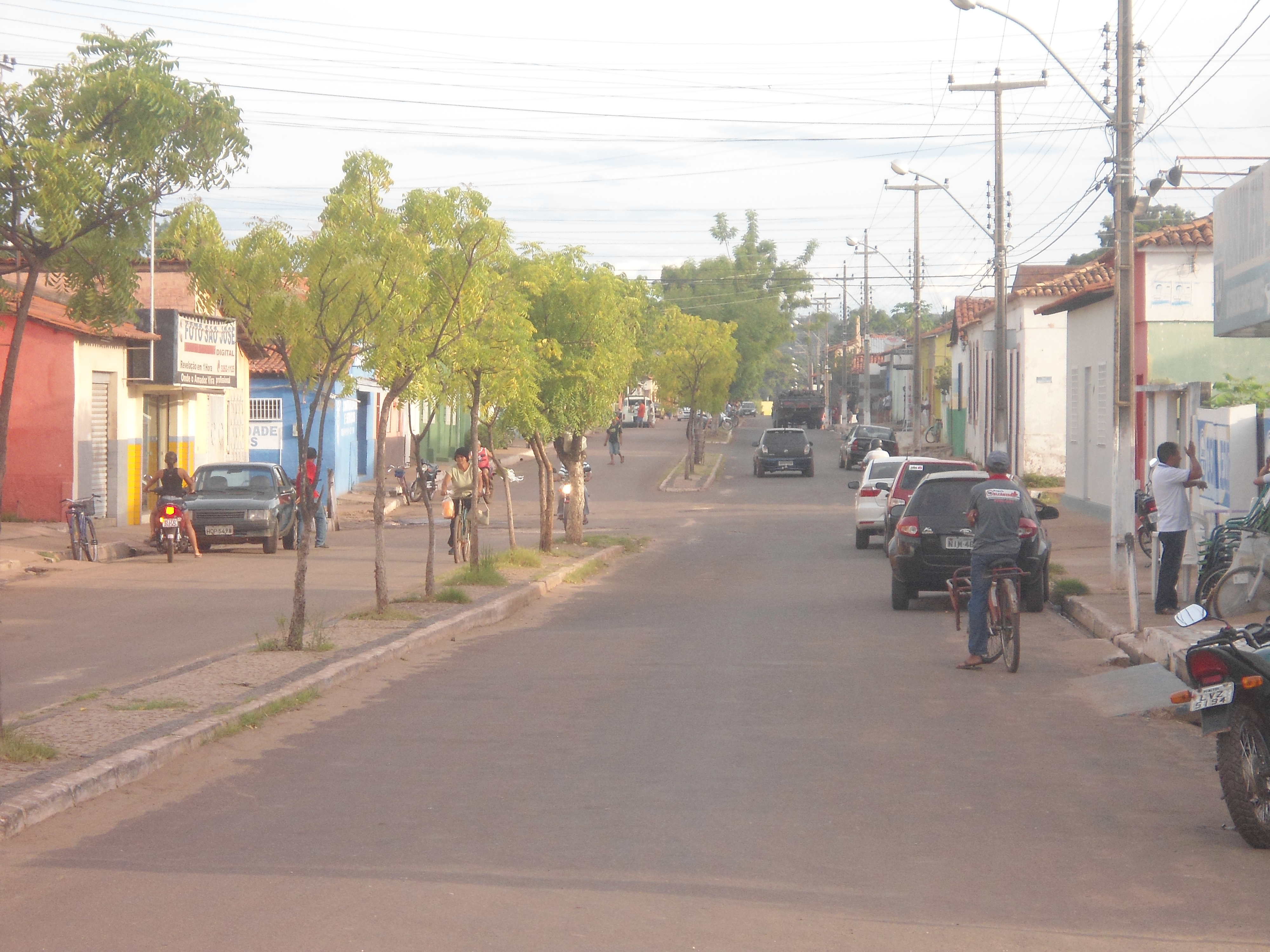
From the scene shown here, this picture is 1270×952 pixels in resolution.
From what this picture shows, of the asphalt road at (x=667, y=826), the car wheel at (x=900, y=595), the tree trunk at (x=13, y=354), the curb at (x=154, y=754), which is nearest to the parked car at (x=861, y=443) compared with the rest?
the car wheel at (x=900, y=595)

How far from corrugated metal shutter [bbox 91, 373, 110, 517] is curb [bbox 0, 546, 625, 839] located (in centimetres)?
1528

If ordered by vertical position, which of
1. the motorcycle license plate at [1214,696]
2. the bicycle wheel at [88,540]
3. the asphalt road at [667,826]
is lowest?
the asphalt road at [667,826]

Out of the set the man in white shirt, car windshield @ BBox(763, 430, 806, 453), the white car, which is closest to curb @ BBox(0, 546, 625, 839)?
the man in white shirt

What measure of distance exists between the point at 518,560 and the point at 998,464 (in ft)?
31.4

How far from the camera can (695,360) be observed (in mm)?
59562

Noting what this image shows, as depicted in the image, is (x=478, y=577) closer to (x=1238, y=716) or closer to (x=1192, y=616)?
(x=1192, y=616)

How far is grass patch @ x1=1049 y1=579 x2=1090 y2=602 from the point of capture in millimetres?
16562

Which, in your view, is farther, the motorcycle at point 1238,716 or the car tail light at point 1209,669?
the car tail light at point 1209,669

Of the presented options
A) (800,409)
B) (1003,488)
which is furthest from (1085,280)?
(800,409)

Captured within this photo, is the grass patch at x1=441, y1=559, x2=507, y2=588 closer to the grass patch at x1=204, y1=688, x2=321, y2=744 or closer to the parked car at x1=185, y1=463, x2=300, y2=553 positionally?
the parked car at x1=185, y1=463, x2=300, y2=553

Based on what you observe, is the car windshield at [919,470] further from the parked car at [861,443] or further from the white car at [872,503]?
the parked car at [861,443]

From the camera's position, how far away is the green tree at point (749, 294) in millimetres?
86625

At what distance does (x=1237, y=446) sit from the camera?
16.5 meters

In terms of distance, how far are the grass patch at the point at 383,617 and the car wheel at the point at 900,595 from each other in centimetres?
548
